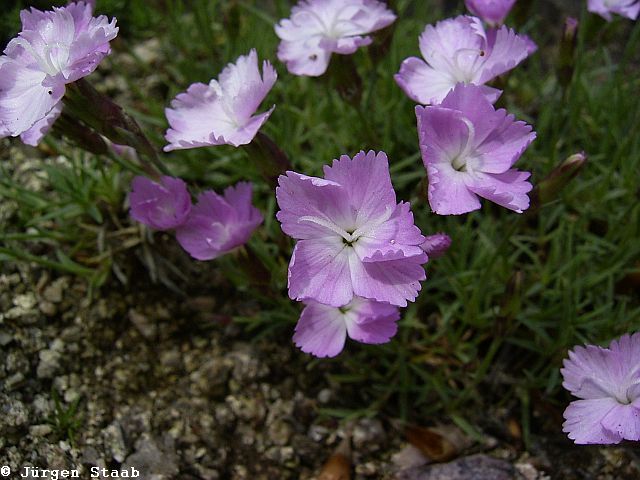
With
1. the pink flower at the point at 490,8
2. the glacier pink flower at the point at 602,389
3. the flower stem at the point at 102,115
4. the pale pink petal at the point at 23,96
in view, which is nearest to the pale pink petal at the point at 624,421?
the glacier pink flower at the point at 602,389

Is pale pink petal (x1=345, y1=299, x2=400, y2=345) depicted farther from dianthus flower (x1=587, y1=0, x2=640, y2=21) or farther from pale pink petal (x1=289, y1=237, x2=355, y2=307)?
dianthus flower (x1=587, y1=0, x2=640, y2=21)

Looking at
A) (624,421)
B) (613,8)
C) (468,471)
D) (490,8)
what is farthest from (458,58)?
(468,471)

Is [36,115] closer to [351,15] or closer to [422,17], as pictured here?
[351,15]

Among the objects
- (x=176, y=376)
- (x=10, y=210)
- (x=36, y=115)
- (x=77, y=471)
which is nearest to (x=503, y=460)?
(x=176, y=376)

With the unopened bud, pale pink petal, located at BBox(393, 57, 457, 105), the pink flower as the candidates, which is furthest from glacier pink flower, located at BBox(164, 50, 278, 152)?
the unopened bud

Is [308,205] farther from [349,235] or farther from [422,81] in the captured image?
[422,81]

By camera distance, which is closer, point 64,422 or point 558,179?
point 558,179

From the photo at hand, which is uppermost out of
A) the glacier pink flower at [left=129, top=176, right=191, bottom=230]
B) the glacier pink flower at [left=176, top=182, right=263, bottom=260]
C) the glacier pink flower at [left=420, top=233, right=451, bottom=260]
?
the glacier pink flower at [left=420, top=233, right=451, bottom=260]
